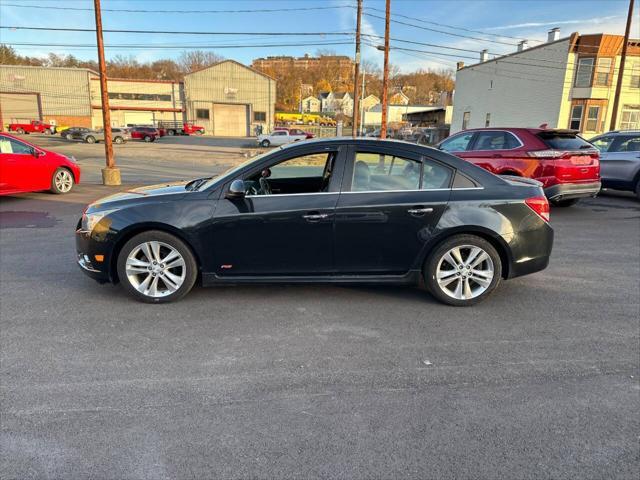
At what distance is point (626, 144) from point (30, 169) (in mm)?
13734

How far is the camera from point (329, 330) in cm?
384

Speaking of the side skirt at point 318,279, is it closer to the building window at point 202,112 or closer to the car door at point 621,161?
the car door at point 621,161

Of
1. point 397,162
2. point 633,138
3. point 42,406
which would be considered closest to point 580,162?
point 633,138

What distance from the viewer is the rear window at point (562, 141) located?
→ 8250 mm

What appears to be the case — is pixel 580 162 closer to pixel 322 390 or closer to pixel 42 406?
pixel 322 390

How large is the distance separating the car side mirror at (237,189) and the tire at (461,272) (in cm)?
189

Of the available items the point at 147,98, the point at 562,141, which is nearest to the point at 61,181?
the point at 562,141

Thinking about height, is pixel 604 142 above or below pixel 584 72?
below

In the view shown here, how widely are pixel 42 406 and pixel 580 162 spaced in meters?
8.94

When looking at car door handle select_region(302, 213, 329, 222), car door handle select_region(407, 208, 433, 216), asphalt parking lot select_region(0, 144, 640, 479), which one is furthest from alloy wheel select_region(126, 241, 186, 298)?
car door handle select_region(407, 208, 433, 216)

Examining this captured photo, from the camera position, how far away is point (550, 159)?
813 cm

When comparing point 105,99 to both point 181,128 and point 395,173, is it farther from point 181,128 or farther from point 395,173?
point 181,128

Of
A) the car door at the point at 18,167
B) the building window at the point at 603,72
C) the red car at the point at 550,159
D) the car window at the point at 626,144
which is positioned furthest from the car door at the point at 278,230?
the building window at the point at 603,72

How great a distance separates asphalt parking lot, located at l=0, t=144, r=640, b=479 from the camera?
235 cm
